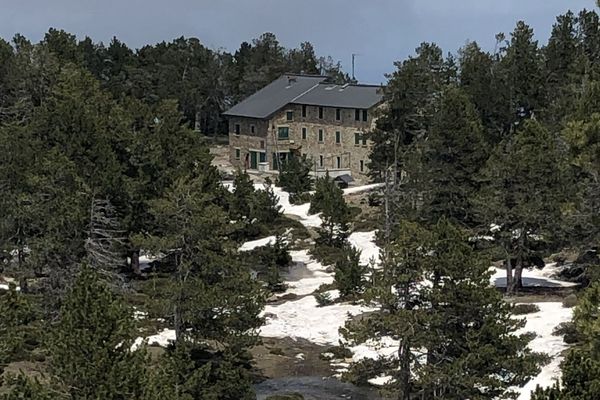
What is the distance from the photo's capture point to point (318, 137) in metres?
85.4

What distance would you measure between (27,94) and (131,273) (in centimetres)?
1910

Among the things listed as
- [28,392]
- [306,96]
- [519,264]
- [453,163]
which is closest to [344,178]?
[306,96]

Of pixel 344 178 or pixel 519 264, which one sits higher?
pixel 344 178

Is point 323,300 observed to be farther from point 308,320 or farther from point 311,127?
point 311,127

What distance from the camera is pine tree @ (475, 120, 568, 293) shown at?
38.6m

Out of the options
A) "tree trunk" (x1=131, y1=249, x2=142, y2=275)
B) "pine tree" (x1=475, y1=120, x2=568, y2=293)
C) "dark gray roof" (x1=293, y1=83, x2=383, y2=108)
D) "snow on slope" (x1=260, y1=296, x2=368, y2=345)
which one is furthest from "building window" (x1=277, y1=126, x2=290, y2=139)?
"pine tree" (x1=475, y1=120, x2=568, y2=293)

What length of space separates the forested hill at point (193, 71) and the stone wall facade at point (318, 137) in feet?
56.9

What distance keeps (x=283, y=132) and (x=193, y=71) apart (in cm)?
→ 2712

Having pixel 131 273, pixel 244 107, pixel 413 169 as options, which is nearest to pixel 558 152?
pixel 413 169

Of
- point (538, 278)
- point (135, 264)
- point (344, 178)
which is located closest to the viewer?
point (538, 278)

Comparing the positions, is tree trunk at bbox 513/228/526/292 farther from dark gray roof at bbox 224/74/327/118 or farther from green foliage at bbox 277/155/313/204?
dark gray roof at bbox 224/74/327/118

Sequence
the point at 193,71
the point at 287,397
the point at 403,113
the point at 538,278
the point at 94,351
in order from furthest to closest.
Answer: the point at 193,71 < the point at 403,113 < the point at 538,278 < the point at 287,397 < the point at 94,351

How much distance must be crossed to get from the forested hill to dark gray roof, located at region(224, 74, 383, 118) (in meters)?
10.7

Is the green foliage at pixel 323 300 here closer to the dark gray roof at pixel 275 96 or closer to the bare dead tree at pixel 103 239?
the bare dead tree at pixel 103 239
